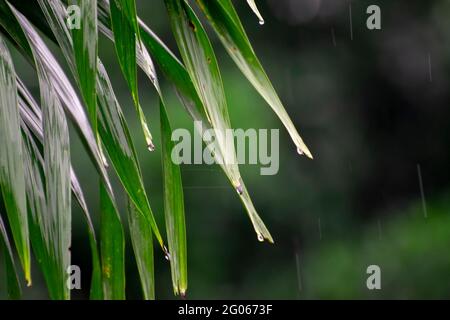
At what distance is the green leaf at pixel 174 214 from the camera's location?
119 cm

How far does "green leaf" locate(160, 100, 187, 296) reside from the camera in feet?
3.89

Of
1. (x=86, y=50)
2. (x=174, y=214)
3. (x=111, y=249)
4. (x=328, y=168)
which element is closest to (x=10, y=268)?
(x=111, y=249)

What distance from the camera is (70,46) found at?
117 centimetres

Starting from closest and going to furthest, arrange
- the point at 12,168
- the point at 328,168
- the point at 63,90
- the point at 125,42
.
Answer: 1. the point at 12,168
2. the point at 125,42
3. the point at 63,90
4. the point at 328,168

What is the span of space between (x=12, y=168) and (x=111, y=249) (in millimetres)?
264

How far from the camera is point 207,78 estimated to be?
1.14 meters

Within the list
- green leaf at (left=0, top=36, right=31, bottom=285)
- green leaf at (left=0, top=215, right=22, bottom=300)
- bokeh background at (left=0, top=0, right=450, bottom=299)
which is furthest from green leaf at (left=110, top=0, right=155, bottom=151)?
bokeh background at (left=0, top=0, right=450, bottom=299)

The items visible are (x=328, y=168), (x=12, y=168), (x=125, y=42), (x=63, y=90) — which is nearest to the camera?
(x=12, y=168)

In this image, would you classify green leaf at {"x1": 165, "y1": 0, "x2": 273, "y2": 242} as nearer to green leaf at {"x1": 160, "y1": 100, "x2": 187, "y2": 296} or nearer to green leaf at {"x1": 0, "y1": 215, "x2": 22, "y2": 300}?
green leaf at {"x1": 160, "y1": 100, "x2": 187, "y2": 296}

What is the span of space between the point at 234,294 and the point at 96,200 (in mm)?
1403

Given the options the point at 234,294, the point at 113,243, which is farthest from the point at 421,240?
the point at 113,243

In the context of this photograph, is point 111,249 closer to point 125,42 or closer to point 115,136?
point 115,136

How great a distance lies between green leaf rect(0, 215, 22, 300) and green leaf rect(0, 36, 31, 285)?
26 cm

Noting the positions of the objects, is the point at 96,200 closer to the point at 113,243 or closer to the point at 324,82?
the point at 324,82
